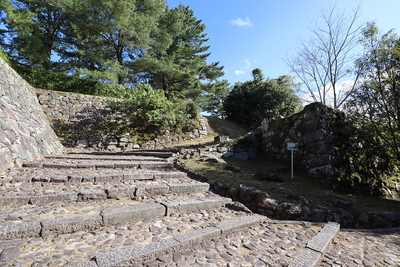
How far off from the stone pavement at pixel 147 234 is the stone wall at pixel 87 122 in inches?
200

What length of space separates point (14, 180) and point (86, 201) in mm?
1462

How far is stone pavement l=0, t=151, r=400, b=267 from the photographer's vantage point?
174 centimetres

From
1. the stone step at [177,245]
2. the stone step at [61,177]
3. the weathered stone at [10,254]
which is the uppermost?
the stone step at [61,177]

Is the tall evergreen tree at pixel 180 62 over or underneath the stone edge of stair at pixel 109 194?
over

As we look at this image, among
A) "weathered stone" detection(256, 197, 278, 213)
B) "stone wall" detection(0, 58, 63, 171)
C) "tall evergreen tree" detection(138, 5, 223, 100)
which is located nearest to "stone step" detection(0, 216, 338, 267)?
"weathered stone" detection(256, 197, 278, 213)

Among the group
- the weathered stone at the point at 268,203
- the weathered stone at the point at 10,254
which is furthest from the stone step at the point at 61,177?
the weathered stone at the point at 268,203

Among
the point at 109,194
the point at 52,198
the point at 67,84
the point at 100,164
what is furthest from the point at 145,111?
the point at 52,198

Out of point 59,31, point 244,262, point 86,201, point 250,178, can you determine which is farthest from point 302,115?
point 59,31

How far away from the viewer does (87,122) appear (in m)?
8.91

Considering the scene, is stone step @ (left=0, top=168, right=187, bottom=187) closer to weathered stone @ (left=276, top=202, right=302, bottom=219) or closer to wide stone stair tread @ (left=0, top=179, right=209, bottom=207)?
wide stone stair tread @ (left=0, top=179, right=209, bottom=207)

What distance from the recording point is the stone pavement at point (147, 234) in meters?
1.74

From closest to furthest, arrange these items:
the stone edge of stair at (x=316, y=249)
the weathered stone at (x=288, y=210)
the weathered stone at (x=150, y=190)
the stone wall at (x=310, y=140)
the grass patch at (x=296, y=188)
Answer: the stone edge of stair at (x=316, y=249) → the weathered stone at (x=288, y=210) → the weathered stone at (x=150, y=190) → the grass patch at (x=296, y=188) → the stone wall at (x=310, y=140)

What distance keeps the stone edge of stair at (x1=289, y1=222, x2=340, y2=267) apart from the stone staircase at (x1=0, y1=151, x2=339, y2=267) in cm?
1

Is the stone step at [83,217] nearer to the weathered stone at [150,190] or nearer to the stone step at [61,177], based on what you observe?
the weathered stone at [150,190]
